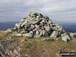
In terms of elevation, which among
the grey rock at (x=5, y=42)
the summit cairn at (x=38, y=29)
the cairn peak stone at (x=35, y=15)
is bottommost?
the grey rock at (x=5, y=42)

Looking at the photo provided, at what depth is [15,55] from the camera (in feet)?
231

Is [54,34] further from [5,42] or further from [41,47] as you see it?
[5,42]

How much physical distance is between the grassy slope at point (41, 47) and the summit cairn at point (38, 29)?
5002 millimetres

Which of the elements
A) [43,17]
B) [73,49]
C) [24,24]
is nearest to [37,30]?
[24,24]

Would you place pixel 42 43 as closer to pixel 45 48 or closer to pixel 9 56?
pixel 45 48

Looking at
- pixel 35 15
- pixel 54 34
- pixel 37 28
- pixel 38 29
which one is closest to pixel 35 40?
pixel 38 29

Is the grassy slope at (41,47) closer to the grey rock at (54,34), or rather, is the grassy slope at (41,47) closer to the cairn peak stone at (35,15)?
the grey rock at (54,34)

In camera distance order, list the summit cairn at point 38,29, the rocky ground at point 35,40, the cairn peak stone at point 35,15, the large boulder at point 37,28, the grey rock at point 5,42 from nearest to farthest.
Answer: the rocky ground at point 35,40 < the grey rock at point 5,42 < the summit cairn at point 38,29 < the large boulder at point 37,28 < the cairn peak stone at point 35,15

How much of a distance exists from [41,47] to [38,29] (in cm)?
1707

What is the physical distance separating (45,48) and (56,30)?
1939 centimetres

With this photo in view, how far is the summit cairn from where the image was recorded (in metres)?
82.8

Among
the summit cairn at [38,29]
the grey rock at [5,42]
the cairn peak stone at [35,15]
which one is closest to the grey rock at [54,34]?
the summit cairn at [38,29]

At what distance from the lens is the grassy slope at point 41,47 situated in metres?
68.3

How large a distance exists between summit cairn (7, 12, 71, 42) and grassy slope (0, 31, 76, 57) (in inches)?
197
